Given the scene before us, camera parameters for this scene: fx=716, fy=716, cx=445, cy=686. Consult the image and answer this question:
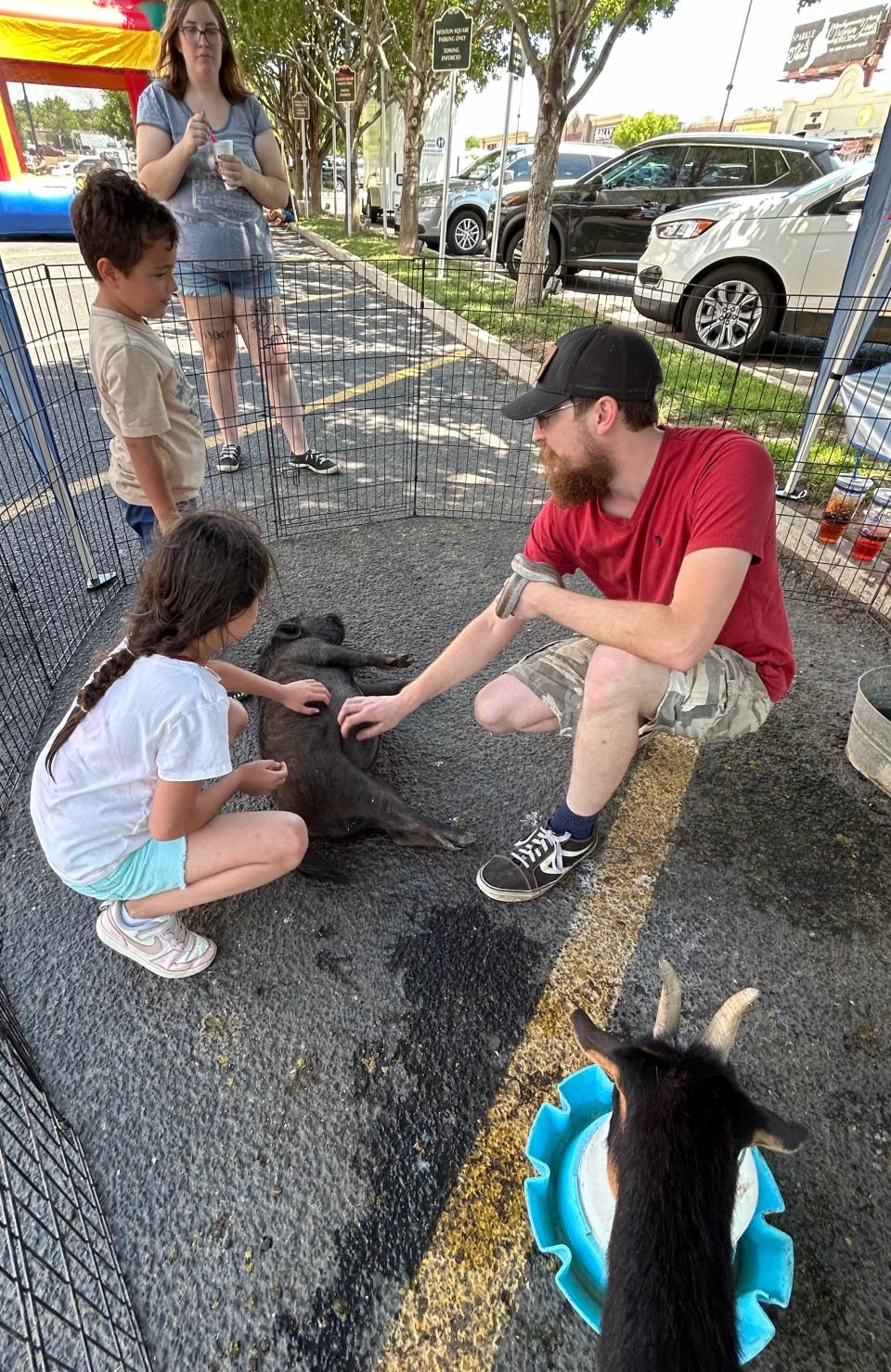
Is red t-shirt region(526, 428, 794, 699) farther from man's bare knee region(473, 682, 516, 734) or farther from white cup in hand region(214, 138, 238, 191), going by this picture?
white cup in hand region(214, 138, 238, 191)

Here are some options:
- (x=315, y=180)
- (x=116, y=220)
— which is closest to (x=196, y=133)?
(x=116, y=220)

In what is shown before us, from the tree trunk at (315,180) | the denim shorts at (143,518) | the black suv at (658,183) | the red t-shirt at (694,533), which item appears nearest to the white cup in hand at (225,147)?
the denim shorts at (143,518)

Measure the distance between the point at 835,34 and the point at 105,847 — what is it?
72.3 meters

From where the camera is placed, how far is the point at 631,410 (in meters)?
2.03

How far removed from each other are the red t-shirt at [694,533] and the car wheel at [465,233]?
45.1 feet

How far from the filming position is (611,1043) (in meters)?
1.47

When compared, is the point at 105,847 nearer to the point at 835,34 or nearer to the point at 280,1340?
the point at 280,1340

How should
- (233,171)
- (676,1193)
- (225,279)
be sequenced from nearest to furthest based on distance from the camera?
(676,1193), (233,171), (225,279)

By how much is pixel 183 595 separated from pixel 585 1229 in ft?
5.48

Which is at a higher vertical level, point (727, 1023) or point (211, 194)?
point (211, 194)

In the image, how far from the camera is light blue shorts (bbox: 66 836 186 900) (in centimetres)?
191

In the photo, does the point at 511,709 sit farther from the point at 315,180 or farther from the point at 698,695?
the point at 315,180

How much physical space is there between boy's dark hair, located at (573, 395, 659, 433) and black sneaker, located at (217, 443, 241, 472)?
355 cm

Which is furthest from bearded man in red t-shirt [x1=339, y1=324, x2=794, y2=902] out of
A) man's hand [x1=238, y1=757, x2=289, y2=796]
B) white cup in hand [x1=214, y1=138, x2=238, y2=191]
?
white cup in hand [x1=214, y1=138, x2=238, y2=191]
